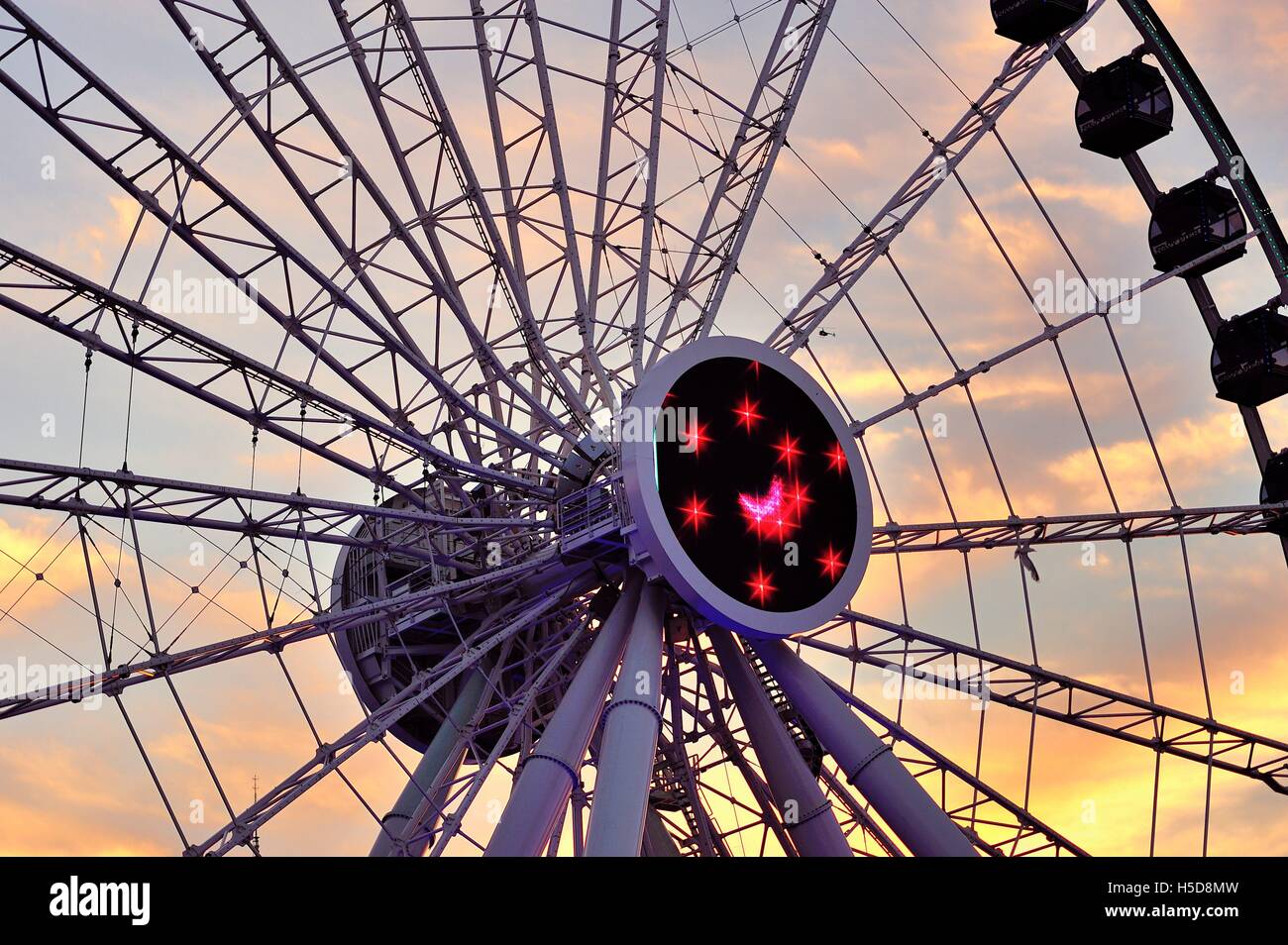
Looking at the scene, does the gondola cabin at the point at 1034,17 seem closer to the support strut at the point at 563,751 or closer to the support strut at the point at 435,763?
the support strut at the point at 563,751

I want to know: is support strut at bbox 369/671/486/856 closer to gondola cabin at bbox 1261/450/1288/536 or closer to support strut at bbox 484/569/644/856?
support strut at bbox 484/569/644/856

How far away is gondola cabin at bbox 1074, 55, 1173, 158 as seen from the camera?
3988 cm

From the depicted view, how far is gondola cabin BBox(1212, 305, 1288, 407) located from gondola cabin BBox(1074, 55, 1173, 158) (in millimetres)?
4948

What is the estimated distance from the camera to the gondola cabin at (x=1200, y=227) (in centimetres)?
3975

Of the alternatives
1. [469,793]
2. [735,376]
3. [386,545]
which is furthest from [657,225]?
[469,793]

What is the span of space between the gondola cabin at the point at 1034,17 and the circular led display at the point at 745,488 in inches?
442

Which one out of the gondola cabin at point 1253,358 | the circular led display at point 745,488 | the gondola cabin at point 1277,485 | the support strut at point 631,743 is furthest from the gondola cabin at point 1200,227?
the support strut at point 631,743

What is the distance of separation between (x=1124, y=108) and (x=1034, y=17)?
3.08 metres

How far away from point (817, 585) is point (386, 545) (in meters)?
8.98
